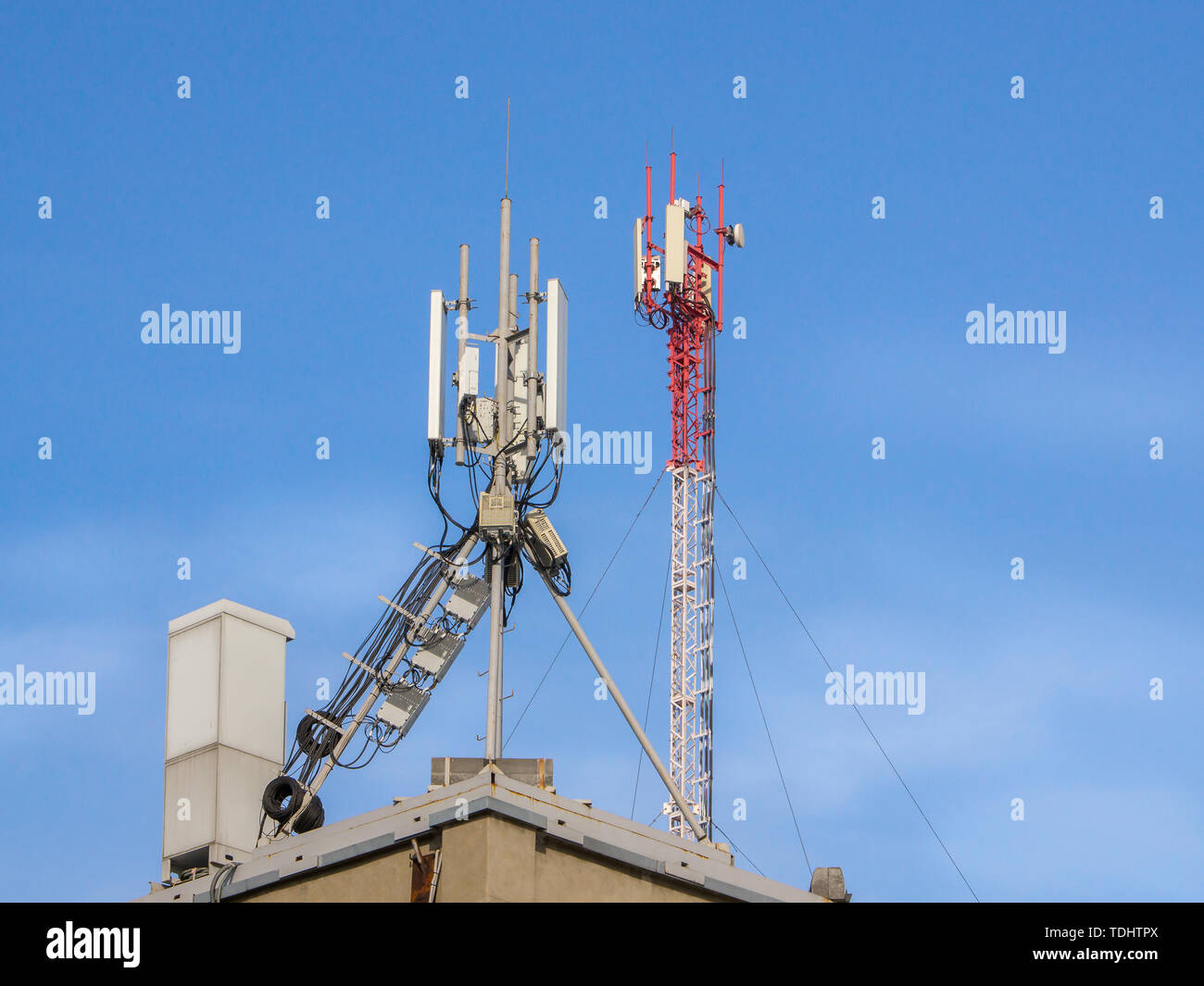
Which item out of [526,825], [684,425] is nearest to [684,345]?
[684,425]

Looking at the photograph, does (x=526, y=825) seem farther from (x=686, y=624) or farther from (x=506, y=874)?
(x=686, y=624)

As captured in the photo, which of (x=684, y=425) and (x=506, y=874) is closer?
(x=506, y=874)

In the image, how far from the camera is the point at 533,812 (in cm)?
3762

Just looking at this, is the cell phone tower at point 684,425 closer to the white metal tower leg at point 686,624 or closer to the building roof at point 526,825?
the white metal tower leg at point 686,624

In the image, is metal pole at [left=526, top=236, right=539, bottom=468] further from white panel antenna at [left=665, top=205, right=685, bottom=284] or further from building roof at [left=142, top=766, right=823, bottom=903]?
white panel antenna at [left=665, top=205, right=685, bottom=284]

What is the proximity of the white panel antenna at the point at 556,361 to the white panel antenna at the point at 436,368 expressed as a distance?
2405mm

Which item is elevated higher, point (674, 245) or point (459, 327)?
point (674, 245)

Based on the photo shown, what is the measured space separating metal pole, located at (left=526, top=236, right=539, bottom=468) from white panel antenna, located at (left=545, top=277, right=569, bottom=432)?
322 millimetres

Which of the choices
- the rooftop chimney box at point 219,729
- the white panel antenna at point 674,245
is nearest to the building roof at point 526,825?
the rooftop chimney box at point 219,729

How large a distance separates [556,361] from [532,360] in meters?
0.63

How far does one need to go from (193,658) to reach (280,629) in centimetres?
221

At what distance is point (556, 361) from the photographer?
46031mm

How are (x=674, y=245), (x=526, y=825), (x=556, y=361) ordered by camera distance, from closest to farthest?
(x=526, y=825) < (x=556, y=361) < (x=674, y=245)
